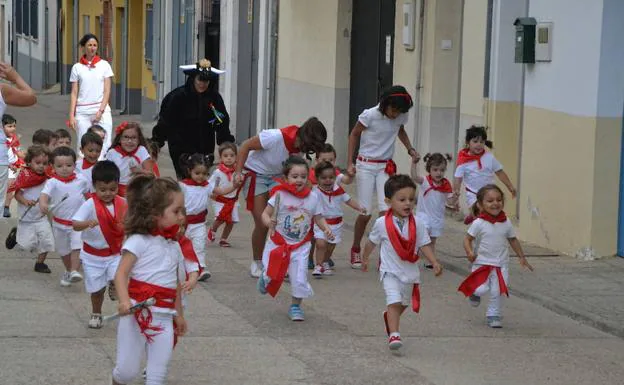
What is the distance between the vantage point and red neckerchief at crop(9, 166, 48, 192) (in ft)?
40.2

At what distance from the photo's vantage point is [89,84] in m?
17.3

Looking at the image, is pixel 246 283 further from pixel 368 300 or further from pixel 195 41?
pixel 195 41

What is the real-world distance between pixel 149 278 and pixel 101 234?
261cm

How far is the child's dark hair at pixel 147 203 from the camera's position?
7168 mm

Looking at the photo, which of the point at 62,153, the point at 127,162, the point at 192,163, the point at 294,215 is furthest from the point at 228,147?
the point at 294,215

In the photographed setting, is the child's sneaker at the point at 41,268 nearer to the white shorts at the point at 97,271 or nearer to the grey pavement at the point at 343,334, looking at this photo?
the grey pavement at the point at 343,334

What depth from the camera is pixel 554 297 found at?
11430 millimetres

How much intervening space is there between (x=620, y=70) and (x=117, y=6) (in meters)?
26.7

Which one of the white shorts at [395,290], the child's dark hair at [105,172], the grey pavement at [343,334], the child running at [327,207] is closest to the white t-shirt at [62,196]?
the grey pavement at [343,334]

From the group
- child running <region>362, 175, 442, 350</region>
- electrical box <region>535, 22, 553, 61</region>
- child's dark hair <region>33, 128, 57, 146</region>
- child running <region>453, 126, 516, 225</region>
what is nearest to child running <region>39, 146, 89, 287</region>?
child's dark hair <region>33, 128, 57, 146</region>

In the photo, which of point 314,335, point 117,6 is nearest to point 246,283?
point 314,335

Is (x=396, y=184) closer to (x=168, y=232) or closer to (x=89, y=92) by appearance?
(x=168, y=232)

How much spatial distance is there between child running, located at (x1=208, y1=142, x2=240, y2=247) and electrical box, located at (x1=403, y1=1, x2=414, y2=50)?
15.9ft

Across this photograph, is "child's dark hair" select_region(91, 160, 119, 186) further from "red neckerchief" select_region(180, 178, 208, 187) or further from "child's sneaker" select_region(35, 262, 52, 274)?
"child's sneaker" select_region(35, 262, 52, 274)
